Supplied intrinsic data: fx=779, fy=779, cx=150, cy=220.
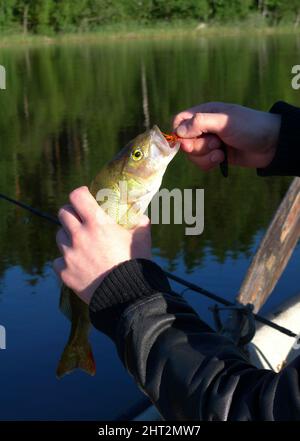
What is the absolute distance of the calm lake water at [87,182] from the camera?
16.6ft

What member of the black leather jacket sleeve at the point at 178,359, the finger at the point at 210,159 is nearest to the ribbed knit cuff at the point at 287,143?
the finger at the point at 210,159

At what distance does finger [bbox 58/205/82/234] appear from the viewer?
1.90m

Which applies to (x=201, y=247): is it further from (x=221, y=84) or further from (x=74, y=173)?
(x=221, y=84)

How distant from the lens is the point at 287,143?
232 cm

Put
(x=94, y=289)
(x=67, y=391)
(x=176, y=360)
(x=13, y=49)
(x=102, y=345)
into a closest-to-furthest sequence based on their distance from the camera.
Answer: (x=176, y=360)
(x=94, y=289)
(x=67, y=391)
(x=102, y=345)
(x=13, y=49)

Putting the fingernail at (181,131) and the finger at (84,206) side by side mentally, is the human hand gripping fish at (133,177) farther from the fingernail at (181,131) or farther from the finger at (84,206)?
the finger at (84,206)

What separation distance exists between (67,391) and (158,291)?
10.7 ft

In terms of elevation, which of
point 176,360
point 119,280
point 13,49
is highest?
point 119,280

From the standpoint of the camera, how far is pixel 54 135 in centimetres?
1457

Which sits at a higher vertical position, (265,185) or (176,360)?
(176,360)

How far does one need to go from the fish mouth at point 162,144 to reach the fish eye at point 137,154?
5cm

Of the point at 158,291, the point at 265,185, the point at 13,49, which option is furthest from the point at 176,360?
the point at 13,49

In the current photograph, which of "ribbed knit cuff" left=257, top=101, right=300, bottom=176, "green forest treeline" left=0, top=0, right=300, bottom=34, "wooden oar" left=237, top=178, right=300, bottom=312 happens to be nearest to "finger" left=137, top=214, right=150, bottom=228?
"ribbed knit cuff" left=257, top=101, right=300, bottom=176

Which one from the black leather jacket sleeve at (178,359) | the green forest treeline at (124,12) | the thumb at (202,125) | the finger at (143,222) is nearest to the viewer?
the black leather jacket sleeve at (178,359)
